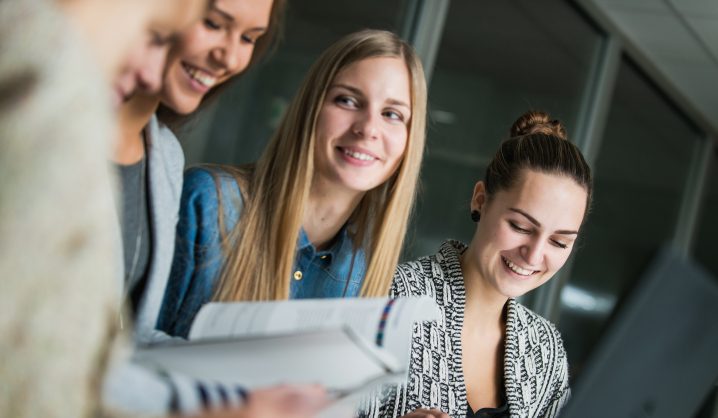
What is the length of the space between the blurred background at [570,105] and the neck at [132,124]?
132cm

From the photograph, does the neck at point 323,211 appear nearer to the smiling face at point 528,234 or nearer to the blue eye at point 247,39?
the smiling face at point 528,234

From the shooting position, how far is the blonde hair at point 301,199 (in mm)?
1509

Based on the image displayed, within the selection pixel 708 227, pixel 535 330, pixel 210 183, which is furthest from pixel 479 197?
pixel 708 227

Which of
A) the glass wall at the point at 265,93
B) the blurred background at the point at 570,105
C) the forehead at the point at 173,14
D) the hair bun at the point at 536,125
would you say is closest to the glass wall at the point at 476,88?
the blurred background at the point at 570,105

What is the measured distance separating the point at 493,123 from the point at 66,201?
160 inches

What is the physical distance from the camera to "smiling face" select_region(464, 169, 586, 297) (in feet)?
6.56

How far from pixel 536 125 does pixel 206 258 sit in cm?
109

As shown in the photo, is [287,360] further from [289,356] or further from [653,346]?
[653,346]

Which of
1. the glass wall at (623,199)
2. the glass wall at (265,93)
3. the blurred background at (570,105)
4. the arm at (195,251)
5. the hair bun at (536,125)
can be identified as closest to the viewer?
the arm at (195,251)

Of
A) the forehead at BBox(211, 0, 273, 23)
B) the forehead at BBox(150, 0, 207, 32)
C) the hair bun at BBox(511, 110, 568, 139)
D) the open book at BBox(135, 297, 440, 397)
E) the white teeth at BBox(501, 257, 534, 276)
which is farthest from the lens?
the hair bun at BBox(511, 110, 568, 139)

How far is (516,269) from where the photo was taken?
201cm

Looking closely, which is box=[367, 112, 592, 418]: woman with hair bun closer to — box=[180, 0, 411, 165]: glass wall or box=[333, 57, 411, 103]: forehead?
box=[333, 57, 411, 103]: forehead

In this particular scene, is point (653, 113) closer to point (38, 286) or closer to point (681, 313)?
point (681, 313)

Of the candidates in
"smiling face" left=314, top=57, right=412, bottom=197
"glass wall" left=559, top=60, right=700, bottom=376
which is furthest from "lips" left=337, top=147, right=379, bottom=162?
"glass wall" left=559, top=60, right=700, bottom=376
